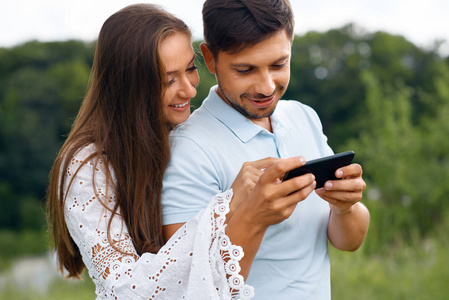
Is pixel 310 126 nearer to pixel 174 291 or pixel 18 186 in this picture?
pixel 174 291

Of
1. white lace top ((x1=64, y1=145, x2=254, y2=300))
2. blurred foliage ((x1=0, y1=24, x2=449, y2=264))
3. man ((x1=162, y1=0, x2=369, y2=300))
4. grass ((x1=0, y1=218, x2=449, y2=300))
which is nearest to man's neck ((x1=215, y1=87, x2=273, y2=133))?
man ((x1=162, y1=0, x2=369, y2=300))

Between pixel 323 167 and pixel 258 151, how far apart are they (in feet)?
1.34

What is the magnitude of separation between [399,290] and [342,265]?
2.22ft

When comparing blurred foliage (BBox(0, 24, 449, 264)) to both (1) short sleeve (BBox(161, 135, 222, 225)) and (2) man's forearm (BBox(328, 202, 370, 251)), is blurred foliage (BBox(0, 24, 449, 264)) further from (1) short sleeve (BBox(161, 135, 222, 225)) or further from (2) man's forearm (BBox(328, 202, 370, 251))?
(1) short sleeve (BBox(161, 135, 222, 225))

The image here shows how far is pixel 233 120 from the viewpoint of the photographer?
2.24 meters

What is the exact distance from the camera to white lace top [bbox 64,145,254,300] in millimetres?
1778

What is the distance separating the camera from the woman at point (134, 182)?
1813 mm

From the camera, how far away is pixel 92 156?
2.15m

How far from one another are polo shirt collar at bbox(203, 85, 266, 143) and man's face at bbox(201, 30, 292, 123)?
0.03 meters

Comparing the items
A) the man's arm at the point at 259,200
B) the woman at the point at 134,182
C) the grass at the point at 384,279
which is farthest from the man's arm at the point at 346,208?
the grass at the point at 384,279

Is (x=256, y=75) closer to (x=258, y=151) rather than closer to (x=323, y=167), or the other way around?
(x=258, y=151)

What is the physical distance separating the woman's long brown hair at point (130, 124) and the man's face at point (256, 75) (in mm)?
272

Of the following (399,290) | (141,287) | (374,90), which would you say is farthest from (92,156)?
(374,90)

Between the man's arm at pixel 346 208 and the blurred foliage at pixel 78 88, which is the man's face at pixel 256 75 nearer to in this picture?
the man's arm at pixel 346 208
